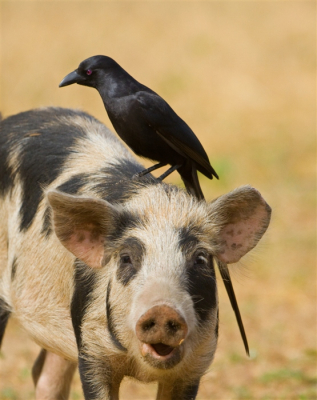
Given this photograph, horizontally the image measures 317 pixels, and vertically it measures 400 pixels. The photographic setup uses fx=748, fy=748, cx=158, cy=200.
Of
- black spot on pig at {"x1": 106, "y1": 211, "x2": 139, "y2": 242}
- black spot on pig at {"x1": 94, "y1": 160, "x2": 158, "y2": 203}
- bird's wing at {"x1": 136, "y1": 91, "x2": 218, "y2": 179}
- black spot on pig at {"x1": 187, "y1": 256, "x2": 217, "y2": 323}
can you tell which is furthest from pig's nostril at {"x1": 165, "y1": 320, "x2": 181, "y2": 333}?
bird's wing at {"x1": 136, "y1": 91, "x2": 218, "y2": 179}

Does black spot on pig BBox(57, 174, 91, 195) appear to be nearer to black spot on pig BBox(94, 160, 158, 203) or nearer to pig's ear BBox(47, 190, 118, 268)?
black spot on pig BBox(94, 160, 158, 203)

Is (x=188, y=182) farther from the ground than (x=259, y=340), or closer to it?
farther from the ground

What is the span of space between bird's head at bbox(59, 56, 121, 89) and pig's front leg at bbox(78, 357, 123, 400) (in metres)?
1.49

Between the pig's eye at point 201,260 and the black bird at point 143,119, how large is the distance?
0.58m

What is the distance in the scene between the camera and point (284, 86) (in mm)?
16703

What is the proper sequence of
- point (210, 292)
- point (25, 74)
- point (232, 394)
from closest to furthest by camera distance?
point (210, 292)
point (232, 394)
point (25, 74)

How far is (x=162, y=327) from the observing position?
10.1ft

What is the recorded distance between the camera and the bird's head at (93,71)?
407cm

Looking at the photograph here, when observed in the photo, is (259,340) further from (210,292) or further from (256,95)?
(256,95)

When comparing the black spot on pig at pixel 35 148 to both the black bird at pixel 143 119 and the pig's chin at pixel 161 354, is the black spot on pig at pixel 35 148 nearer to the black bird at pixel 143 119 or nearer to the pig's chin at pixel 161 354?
the black bird at pixel 143 119

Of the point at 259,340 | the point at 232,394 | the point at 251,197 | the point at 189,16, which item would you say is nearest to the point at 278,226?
the point at 259,340

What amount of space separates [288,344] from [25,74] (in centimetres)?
1034

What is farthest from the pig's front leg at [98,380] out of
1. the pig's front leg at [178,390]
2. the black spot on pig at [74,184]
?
the black spot on pig at [74,184]

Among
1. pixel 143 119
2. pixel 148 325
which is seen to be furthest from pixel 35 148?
pixel 148 325
